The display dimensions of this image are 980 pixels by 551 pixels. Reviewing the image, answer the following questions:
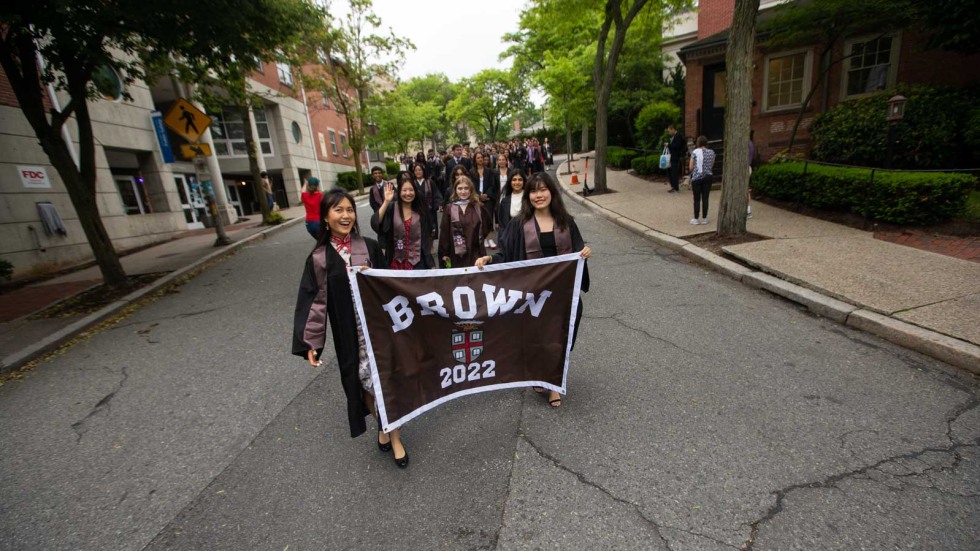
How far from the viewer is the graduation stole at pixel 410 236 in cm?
489

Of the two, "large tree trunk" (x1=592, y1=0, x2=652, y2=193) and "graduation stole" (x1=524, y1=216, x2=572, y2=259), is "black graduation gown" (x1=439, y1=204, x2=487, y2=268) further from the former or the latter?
"large tree trunk" (x1=592, y1=0, x2=652, y2=193)

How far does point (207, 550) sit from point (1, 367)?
4.83 m

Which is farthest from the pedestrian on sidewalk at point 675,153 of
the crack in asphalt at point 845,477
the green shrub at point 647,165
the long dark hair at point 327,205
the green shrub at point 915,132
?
the long dark hair at point 327,205

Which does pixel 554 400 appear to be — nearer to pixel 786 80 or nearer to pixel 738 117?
pixel 738 117

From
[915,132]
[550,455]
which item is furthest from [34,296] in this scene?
[915,132]

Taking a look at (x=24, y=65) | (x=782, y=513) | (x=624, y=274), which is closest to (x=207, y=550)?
(x=782, y=513)

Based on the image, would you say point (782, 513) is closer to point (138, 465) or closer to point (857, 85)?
point (138, 465)

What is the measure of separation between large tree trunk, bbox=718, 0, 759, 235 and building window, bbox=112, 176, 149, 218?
17972 millimetres

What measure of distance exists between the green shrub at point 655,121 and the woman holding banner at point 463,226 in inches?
697

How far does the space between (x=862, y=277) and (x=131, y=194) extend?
19.9 meters

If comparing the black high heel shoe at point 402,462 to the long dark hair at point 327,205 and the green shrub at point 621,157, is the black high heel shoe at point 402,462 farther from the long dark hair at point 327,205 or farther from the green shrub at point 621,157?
the green shrub at point 621,157

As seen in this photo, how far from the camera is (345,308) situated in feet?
9.00

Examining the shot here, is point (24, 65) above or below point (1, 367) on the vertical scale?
above

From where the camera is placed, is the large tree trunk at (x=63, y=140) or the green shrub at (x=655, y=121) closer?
the large tree trunk at (x=63, y=140)
